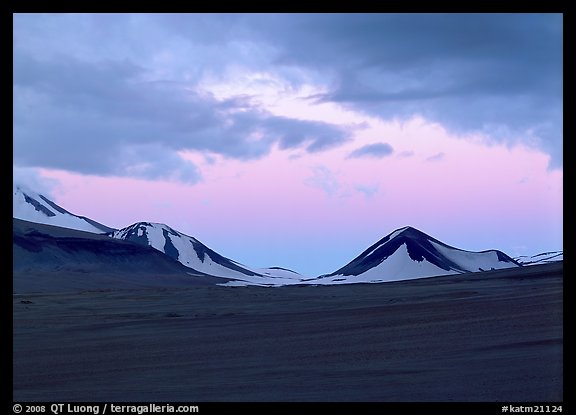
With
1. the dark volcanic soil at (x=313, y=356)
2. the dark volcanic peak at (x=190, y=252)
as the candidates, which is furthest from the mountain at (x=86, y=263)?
the dark volcanic soil at (x=313, y=356)

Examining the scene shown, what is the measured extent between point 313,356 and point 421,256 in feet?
535

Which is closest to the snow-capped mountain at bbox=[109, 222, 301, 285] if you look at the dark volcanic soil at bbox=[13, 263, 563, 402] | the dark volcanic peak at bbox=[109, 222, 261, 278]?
the dark volcanic peak at bbox=[109, 222, 261, 278]

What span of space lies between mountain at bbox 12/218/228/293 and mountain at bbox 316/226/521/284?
1796 inches

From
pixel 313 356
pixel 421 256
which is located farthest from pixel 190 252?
pixel 313 356

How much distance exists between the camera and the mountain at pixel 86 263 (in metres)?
85.6

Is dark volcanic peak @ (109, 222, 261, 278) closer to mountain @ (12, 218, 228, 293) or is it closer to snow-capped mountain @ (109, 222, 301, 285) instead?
snow-capped mountain @ (109, 222, 301, 285)

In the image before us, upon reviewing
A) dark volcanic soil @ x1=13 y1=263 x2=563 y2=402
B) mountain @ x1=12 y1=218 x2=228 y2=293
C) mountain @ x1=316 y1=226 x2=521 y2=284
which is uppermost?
mountain @ x1=316 y1=226 x2=521 y2=284

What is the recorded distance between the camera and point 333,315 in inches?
1000

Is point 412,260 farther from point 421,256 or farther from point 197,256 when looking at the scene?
point 197,256

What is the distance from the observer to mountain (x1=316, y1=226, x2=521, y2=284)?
160m

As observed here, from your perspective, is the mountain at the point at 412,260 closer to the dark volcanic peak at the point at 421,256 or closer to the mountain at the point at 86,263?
the dark volcanic peak at the point at 421,256

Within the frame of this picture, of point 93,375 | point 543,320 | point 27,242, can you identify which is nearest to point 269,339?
point 93,375

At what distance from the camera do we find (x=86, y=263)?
105625mm

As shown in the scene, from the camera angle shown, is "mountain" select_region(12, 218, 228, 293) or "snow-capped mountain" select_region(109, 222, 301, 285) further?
"snow-capped mountain" select_region(109, 222, 301, 285)
